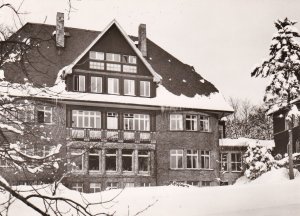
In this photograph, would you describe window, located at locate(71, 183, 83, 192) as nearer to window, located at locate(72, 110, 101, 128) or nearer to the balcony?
the balcony

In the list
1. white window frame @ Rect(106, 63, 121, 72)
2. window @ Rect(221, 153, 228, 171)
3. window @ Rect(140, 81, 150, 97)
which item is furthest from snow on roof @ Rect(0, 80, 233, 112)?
window @ Rect(221, 153, 228, 171)

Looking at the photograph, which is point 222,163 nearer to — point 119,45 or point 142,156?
point 142,156

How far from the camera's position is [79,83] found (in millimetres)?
33438

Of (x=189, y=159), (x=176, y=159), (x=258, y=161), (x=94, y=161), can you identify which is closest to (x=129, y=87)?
(x=94, y=161)

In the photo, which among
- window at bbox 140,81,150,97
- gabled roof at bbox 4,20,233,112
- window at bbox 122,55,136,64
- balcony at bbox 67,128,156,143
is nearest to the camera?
balcony at bbox 67,128,156,143

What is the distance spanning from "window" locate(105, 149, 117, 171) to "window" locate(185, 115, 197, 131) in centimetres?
510

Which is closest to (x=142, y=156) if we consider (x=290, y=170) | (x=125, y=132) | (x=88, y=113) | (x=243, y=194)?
(x=125, y=132)

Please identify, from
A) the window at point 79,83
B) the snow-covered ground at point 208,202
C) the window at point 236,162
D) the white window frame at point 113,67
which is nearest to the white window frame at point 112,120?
the window at point 79,83

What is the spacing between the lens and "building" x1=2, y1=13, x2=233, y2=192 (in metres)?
32.8

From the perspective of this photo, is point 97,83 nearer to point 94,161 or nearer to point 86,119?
point 86,119

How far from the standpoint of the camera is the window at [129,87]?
114 feet

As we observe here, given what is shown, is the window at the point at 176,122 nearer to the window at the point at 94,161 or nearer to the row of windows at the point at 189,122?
the row of windows at the point at 189,122

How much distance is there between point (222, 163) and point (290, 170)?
12839 mm

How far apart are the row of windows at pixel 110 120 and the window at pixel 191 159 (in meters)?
3.13
